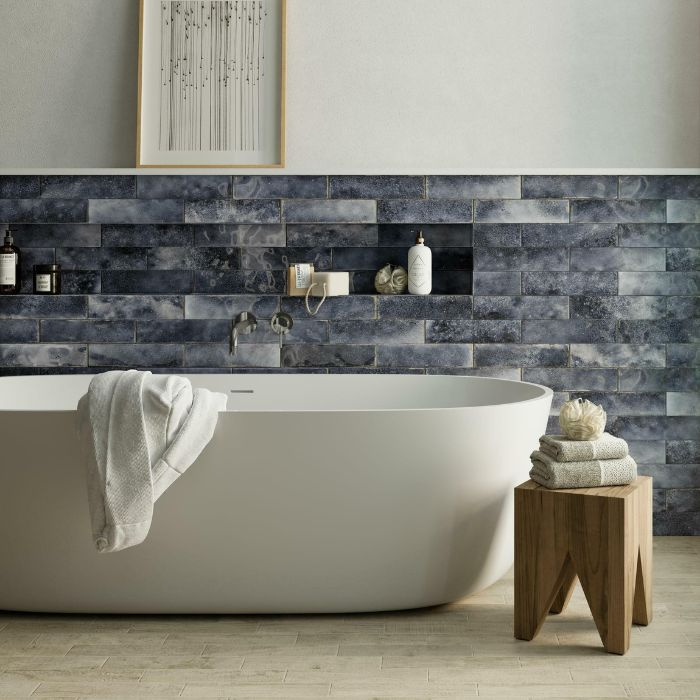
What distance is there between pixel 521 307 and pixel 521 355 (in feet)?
0.70

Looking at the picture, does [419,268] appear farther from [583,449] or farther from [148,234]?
[583,449]

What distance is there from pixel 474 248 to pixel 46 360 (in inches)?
77.8

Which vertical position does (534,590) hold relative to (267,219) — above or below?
below

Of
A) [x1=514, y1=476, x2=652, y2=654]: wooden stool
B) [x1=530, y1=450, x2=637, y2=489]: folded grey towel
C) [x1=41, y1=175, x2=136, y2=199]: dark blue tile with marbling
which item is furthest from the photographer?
[x1=41, y1=175, x2=136, y2=199]: dark blue tile with marbling

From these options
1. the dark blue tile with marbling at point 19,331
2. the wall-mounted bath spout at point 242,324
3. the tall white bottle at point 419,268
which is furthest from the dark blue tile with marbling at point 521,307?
the dark blue tile with marbling at point 19,331

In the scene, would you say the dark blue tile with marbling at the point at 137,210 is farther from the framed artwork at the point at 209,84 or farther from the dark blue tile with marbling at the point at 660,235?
the dark blue tile with marbling at the point at 660,235

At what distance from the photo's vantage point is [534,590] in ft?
8.30

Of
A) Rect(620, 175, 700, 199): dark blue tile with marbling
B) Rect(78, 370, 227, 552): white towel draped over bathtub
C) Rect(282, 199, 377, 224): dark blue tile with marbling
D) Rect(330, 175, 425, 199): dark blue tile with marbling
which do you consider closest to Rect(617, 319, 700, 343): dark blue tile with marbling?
Rect(620, 175, 700, 199): dark blue tile with marbling

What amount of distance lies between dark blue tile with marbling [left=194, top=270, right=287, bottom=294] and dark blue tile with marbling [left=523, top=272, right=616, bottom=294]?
1101 mm

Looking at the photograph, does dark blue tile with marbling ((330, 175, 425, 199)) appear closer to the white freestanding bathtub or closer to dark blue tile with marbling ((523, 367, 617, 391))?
dark blue tile with marbling ((523, 367, 617, 391))

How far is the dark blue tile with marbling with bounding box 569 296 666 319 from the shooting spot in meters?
3.85

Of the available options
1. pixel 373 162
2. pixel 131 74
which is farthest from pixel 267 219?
pixel 131 74

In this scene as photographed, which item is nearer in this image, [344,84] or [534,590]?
[534,590]

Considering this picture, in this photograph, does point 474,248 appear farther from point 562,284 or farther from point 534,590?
point 534,590
